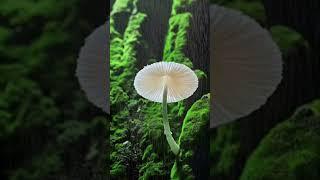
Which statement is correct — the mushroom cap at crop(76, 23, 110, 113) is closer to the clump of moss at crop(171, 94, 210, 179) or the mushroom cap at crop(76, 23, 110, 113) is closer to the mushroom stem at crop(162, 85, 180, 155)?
the mushroom stem at crop(162, 85, 180, 155)

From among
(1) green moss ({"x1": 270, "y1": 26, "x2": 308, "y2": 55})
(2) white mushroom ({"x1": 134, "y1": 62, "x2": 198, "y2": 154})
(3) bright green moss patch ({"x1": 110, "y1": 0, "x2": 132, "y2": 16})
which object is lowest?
(2) white mushroom ({"x1": 134, "y1": 62, "x2": 198, "y2": 154})

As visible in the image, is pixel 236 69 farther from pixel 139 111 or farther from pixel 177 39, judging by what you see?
pixel 139 111

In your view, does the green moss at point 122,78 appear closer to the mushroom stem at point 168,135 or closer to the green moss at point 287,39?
the mushroom stem at point 168,135

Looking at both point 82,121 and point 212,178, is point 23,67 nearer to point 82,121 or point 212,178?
point 82,121

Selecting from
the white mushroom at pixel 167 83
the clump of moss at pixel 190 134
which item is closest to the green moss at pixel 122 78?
the white mushroom at pixel 167 83

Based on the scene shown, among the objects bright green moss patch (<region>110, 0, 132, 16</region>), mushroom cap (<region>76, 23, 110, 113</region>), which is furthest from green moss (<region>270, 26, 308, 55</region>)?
mushroom cap (<region>76, 23, 110, 113</region>)

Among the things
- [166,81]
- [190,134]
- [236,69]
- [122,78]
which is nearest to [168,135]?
[190,134]
